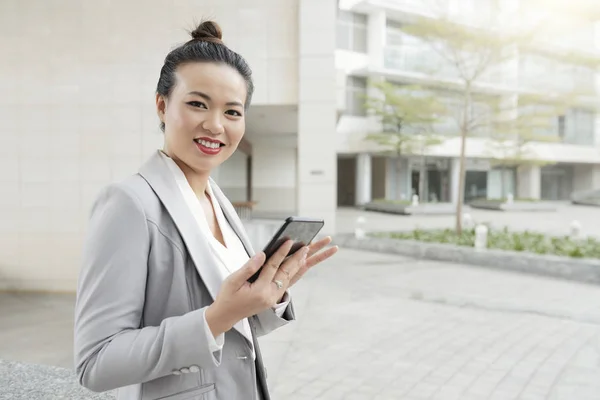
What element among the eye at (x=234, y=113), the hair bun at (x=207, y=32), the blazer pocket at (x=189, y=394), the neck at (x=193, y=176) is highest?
the hair bun at (x=207, y=32)

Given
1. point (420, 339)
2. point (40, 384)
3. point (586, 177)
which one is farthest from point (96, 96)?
point (586, 177)

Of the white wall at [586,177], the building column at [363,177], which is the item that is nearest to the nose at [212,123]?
the building column at [363,177]

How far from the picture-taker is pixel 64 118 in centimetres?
744

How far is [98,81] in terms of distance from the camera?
7488mm

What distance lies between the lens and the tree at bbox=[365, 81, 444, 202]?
76.8 ft

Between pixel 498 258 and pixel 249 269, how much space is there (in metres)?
9.41

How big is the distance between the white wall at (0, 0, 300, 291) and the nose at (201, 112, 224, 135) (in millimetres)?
6379

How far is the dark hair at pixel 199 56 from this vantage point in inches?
53.4

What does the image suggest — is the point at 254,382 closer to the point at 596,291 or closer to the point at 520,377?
the point at 520,377

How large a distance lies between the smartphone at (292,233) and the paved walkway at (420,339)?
287 cm

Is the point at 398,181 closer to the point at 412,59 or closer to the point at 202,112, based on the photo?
the point at 412,59

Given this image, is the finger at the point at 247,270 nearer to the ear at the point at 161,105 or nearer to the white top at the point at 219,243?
the white top at the point at 219,243

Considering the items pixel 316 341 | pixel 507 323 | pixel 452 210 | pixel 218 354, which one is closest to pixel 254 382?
pixel 218 354

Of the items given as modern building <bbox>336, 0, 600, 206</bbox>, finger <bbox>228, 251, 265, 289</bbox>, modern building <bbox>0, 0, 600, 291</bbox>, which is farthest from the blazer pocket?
modern building <bbox>336, 0, 600, 206</bbox>
